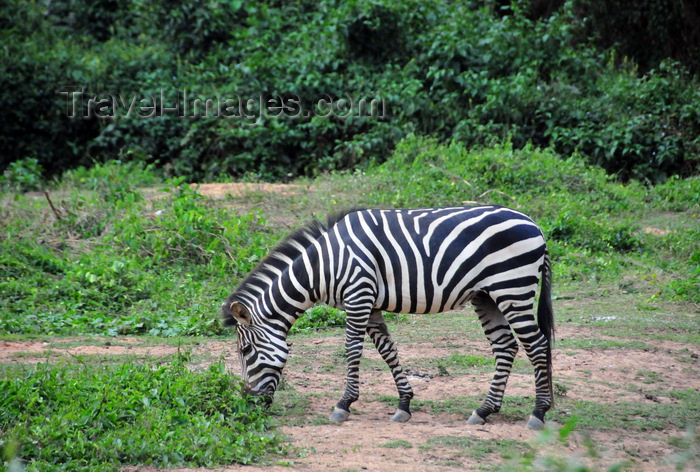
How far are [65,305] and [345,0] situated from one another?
11.0 metres

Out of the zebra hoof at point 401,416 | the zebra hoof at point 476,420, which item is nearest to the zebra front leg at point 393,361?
the zebra hoof at point 401,416

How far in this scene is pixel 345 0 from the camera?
17141 mm

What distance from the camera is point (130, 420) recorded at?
494 cm

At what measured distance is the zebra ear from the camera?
5707 mm

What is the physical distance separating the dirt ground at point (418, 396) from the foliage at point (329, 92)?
7.71 metres

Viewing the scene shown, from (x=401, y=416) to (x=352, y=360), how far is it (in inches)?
22.3

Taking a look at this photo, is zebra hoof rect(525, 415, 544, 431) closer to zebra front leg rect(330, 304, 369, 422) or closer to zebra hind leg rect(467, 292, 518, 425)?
zebra hind leg rect(467, 292, 518, 425)

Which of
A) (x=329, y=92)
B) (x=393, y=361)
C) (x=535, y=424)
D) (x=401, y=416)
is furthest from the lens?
(x=329, y=92)

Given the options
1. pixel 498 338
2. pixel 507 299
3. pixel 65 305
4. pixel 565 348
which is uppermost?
pixel 507 299

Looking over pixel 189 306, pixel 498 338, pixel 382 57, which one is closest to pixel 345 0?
pixel 382 57

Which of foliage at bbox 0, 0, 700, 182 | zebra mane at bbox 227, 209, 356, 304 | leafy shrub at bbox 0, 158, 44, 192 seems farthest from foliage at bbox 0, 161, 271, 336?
foliage at bbox 0, 0, 700, 182

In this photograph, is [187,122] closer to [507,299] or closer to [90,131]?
[90,131]

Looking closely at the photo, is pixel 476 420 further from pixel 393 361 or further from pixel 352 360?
pixel 352 360

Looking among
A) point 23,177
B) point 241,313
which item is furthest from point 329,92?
point 241,313
